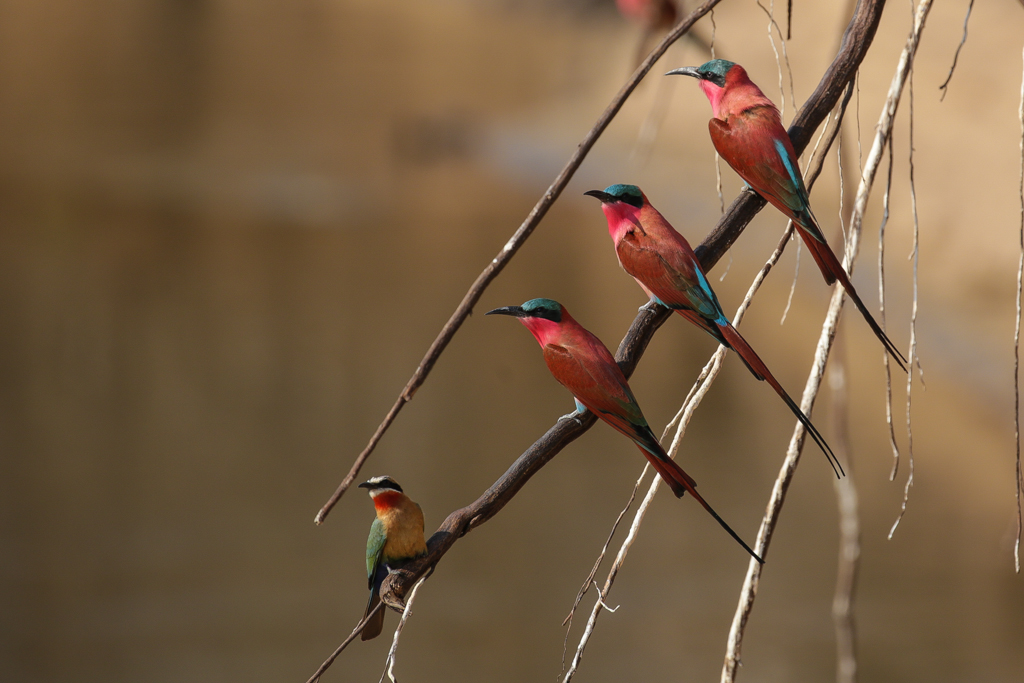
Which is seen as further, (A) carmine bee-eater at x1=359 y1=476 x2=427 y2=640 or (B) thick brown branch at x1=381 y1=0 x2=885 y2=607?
(A) carmine bee-eater at x1=359 y1=476 x2=427 y2=640

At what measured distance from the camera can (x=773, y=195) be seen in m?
A: 0.28

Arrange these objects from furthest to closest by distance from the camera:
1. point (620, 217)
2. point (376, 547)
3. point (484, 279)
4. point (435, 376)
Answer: point (435, 376) → point (376, 547) → point (620, 217) → point (484, 279)

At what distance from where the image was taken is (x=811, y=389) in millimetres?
308

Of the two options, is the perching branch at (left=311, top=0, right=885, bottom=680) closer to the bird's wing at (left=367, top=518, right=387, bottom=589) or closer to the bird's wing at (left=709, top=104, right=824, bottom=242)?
the bird's wing at (left=709, top=104, right=824, bottom=242)

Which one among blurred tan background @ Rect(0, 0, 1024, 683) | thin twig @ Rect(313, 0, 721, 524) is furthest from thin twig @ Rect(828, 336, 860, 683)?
blurred tan background @ Rect(0, 0, 1024, 683)

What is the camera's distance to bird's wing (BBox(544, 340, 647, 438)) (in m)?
0.28

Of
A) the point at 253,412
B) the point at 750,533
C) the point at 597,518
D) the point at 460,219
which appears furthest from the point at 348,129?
the point at 750,533

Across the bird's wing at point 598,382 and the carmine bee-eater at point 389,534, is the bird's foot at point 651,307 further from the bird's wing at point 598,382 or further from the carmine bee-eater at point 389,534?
the carmine bee-eater at point 389,534

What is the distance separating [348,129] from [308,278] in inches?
49.6

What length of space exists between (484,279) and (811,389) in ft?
0.49

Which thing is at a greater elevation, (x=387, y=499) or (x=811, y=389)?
(x=811, y=389)

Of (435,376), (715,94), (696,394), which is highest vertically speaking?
(715,94)

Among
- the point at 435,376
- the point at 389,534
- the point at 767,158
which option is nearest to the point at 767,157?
the point at 767,158

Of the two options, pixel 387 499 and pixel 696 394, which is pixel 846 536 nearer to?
pixel 696 394
